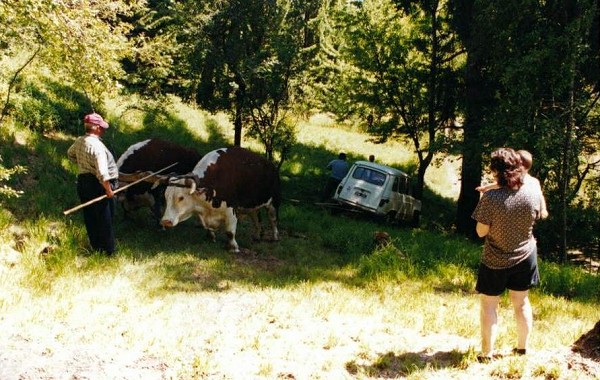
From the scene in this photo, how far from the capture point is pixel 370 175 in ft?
54.4

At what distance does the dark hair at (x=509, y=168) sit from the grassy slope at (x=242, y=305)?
171 cm

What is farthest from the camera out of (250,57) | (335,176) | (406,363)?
(335,176)

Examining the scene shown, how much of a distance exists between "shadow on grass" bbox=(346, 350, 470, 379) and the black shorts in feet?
2.67

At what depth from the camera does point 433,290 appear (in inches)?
324

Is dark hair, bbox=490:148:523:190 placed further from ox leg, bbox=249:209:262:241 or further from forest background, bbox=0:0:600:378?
ox leg, bbox=249:209:262:241

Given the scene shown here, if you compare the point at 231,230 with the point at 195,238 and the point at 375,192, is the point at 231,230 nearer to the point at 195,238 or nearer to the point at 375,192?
the point at 195,238

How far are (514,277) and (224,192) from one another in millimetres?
6450

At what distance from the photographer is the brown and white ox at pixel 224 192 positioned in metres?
9.48

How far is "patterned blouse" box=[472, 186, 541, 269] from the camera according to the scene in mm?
4688

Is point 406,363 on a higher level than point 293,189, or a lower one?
lower

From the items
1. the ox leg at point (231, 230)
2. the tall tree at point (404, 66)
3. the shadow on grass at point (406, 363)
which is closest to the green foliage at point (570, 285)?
the shadow on grass at point (406, 363)

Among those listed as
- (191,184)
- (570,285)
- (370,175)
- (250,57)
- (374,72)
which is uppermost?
(374,72)

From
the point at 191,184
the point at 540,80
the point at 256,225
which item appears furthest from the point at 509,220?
the point at 540,80

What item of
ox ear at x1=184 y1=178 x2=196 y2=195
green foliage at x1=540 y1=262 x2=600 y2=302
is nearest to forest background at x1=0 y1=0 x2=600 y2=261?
ox ear at x1=184 y1=178 x2=196 y2=195
